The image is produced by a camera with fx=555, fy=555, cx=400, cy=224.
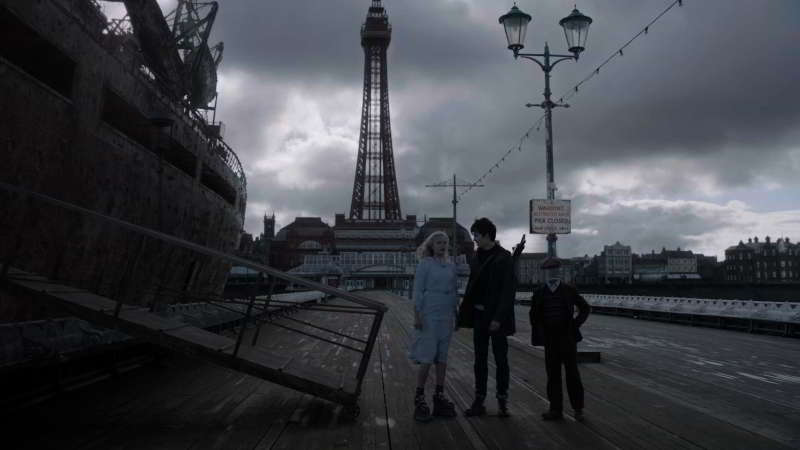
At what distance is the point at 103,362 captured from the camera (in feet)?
23.8

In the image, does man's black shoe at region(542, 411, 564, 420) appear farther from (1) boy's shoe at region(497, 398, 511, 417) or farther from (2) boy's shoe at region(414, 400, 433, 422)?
(2) boy's shoe at region(414, 400, 433, 422)

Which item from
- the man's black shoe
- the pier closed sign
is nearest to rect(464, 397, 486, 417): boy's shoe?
the man's black shoe

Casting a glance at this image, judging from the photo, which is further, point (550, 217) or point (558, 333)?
point (550, 217)

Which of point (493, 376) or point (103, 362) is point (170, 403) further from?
point (493, 376)

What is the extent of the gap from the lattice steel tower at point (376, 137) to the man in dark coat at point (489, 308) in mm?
103245

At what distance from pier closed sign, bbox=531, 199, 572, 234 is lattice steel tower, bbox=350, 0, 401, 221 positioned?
98.6 m

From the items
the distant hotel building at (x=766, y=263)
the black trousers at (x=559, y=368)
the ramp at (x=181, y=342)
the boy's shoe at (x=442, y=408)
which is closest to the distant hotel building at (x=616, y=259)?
the distant hotel building at (x=766, y=263)

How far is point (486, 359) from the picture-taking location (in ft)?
16.6

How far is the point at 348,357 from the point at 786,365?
23.6ft

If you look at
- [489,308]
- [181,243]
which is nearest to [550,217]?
[489,308]

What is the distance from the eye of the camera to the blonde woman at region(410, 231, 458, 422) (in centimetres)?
499

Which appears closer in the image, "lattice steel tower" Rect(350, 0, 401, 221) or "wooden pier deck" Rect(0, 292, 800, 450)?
"wooden pier deck" Rect(0, 292, 800, 450)

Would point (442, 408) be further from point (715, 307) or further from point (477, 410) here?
point (715, 307)

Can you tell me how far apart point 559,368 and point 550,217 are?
5432 millimetres
